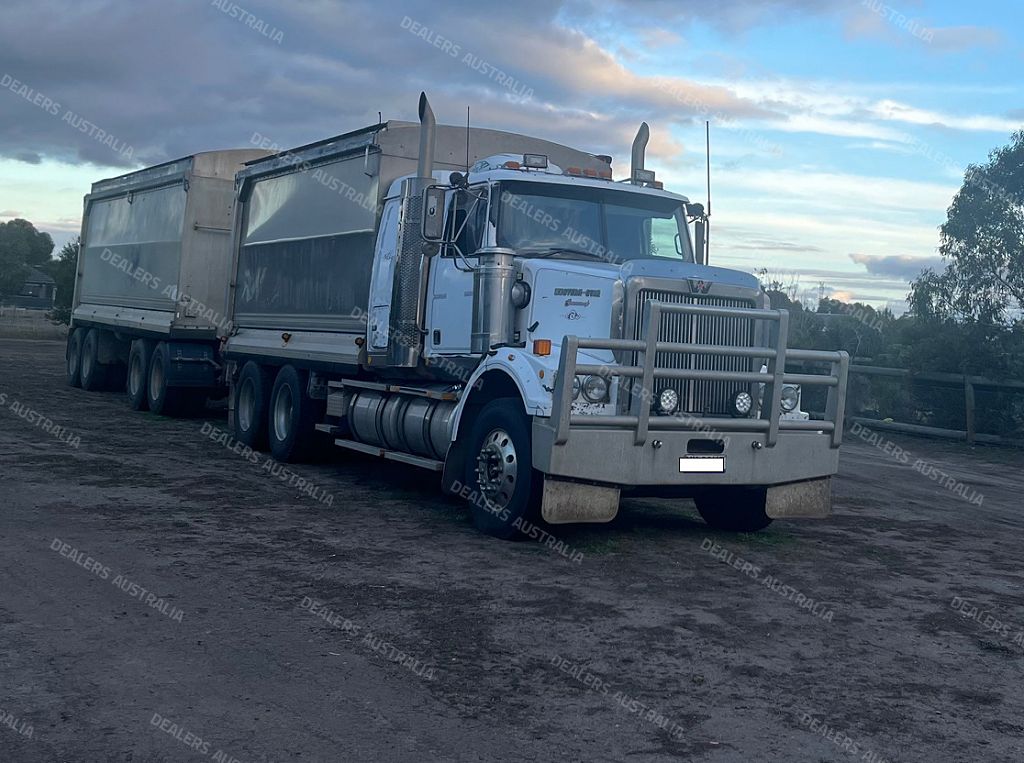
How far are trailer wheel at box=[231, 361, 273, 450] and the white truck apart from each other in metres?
1.64

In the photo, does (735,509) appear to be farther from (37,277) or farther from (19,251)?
(37,277)

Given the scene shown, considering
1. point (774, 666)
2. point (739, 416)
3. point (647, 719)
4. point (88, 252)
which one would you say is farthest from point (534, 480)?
point (88, 252)

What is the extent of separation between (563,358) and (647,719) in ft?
12.2

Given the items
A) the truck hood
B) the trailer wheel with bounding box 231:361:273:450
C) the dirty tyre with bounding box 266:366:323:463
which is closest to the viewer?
the truck hood

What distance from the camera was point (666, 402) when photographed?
8.99 metres

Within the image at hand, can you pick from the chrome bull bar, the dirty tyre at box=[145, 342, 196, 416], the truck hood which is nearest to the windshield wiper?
the truck hood

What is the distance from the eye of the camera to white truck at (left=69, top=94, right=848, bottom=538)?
8766 mm

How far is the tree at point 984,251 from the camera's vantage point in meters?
21.1

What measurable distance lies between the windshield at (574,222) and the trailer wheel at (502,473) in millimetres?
1522

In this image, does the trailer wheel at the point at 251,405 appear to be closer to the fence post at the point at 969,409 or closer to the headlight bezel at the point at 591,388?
the headlight bezel at the point at 591,388

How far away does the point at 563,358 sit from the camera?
843 centimetres

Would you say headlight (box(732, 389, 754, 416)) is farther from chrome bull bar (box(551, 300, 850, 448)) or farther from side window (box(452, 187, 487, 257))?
side window (box(452, 187, 487, 257))

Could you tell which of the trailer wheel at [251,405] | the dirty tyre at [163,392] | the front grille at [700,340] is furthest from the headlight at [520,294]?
the dirty tyre at [163,392]

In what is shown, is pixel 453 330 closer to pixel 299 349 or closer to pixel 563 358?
pixel 563 358
